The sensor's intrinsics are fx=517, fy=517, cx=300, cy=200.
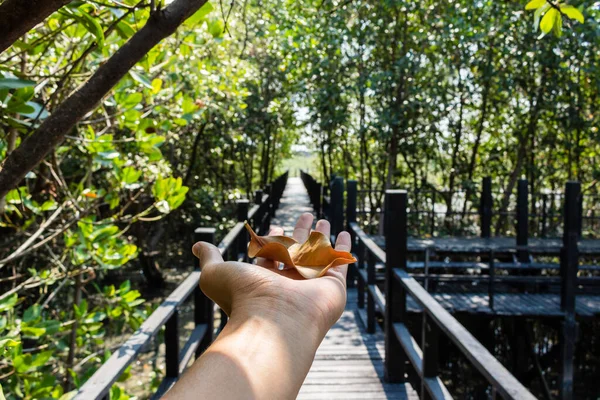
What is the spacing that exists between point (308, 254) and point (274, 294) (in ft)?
1.45

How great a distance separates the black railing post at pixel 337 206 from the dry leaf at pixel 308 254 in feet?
17.9

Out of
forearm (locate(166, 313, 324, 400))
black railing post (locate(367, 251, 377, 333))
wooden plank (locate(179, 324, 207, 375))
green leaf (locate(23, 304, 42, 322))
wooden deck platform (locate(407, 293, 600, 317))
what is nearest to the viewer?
forearm (locate(166, 313, 324, 400))

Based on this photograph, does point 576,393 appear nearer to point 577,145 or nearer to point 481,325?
point 481,325

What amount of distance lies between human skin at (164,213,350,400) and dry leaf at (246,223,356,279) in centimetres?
3

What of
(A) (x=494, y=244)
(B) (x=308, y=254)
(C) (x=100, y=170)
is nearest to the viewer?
(B) (x=308, y=254)

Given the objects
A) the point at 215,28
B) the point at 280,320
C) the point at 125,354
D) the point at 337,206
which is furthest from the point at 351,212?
the point at 280,320

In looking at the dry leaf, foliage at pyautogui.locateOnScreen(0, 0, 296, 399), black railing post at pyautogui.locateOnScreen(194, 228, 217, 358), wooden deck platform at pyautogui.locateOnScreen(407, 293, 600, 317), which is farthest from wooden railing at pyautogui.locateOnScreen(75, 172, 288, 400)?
wooden deck platform at pyautogui.locateOnScreen(407, 293, 600, 317)

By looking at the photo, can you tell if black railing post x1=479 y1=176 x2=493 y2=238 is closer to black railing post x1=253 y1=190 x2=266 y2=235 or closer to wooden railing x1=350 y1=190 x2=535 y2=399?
black railing post x1=253 y1=190 x2=266 y2=235

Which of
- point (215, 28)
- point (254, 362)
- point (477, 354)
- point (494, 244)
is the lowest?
point (494, 244)

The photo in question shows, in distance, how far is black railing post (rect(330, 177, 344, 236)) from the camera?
7001mm

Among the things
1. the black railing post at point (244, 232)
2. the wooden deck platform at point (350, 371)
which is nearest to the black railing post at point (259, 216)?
the black railing post at point (244, 232)

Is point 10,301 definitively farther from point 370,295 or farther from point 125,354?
point 370,295

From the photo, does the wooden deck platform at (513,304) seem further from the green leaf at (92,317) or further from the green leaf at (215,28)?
the green leaf at (215,28)

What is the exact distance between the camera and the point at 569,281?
7059 millimetres
